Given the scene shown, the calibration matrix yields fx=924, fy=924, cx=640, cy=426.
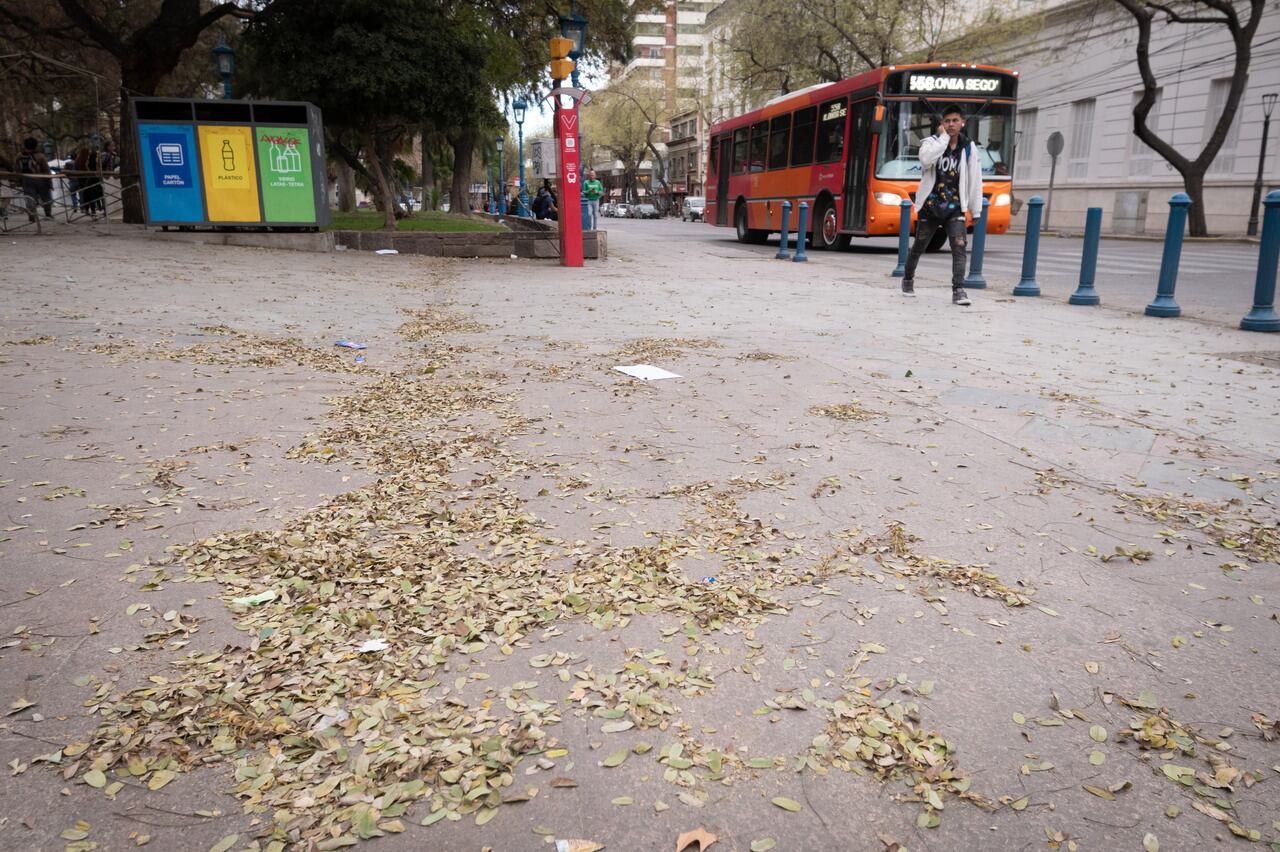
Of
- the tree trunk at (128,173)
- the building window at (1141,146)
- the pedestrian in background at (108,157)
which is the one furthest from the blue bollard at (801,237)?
the pedestrian in background at (108,157)

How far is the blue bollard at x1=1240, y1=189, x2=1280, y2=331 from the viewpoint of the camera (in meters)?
7.89

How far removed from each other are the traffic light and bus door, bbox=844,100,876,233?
6.56 meters

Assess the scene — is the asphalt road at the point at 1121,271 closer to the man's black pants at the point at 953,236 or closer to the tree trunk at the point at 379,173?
the man's black pants at the point at 953,236

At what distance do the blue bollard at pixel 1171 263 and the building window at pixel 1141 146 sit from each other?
959 inches

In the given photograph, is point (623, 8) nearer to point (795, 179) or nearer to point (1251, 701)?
point (795, 179)

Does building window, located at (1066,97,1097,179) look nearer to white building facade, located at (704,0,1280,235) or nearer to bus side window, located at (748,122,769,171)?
white building facade, located at (704,0,1280,235)

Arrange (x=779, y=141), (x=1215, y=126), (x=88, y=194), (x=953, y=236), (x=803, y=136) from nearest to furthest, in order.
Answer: (x=953, y=236) < (x=803, y=136) < (x=779, y=141) < (x=88, y=194) < (x=1215, y=126)

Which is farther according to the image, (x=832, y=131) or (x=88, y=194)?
(x=88, y=194)

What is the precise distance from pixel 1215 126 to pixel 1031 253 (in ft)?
70.2

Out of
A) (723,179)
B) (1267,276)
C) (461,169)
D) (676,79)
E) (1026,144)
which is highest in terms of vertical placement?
(676,79)

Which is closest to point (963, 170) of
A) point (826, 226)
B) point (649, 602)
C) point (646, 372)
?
point (646, 372)

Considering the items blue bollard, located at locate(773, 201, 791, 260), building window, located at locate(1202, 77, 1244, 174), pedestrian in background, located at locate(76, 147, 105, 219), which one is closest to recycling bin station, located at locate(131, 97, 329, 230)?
pedestrian in background, located at locate(76, 147, 105, 219)

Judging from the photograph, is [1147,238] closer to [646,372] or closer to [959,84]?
[959,84]

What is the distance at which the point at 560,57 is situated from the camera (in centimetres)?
1425
